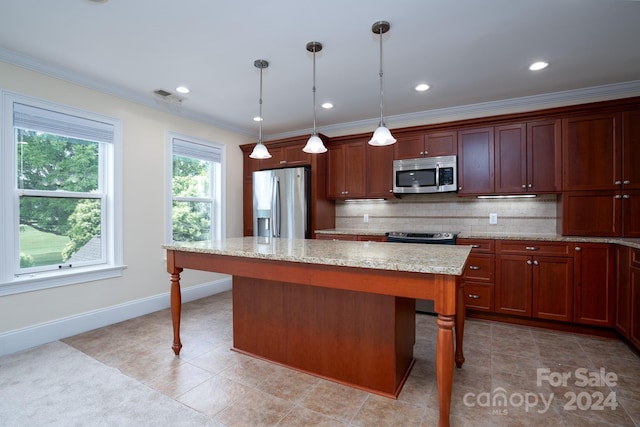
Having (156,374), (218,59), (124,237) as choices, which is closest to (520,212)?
(218,59)

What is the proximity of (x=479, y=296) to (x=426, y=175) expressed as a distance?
148 centimetres

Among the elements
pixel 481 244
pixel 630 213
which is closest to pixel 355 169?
pixel 481 244

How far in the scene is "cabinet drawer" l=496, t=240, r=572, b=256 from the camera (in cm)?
296

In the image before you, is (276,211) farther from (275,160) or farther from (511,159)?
(511,159)

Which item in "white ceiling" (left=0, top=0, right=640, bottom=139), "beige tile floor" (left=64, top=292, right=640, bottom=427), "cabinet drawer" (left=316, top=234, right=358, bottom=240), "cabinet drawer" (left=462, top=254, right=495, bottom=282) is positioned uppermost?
"white ceiling" (left=0, top=0, right=640, bottom=139)

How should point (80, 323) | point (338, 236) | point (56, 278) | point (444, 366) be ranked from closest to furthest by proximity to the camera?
point (444, 366), point (56, 278), point (80, 323), point (338, 236)

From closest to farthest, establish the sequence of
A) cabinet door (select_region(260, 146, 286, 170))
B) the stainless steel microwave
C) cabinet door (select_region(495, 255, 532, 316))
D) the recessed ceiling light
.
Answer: the recessed ceiling light → cabinet door (select_region(495, 255, 532, 316)) → the stainless steel microwave → cabinet door (select_region(260, 146, 286, 170))

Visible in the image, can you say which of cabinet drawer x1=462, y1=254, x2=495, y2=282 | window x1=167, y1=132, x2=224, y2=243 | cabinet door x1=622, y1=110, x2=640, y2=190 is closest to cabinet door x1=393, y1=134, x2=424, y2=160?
cabinet drawer x1=462, y1=254, x2=495, y2=282

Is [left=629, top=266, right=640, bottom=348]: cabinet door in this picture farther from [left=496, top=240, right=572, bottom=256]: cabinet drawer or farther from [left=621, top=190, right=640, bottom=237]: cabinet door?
[left=621, top=190, right=640, bottom=237]: cabinet door

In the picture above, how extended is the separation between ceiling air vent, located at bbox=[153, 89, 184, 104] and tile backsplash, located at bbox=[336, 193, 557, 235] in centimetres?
253

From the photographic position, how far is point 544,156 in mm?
3223

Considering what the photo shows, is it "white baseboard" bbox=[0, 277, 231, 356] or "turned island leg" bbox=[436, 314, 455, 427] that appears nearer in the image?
"turned island leg" bbox=[436, 314, 455, 427]

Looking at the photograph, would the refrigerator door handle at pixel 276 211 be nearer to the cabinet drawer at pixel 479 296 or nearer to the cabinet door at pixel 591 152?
the cabinet drawer at pixel 479 296

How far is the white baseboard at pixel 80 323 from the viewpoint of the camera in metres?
2.57
